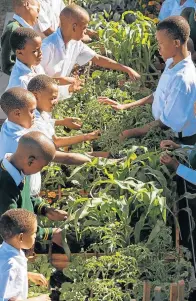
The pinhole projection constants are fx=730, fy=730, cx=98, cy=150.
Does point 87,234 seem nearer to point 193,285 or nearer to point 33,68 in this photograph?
point 193,285

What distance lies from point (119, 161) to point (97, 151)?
15.7 inches

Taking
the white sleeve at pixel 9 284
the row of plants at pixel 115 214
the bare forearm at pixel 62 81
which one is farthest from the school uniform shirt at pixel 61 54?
the white sleeve at pixel 9 284

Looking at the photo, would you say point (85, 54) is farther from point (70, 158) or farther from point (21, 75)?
point (70, 158)

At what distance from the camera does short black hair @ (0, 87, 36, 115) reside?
439cm

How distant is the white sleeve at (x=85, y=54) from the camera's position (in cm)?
604

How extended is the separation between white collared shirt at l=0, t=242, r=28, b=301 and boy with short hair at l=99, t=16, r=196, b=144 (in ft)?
5.81

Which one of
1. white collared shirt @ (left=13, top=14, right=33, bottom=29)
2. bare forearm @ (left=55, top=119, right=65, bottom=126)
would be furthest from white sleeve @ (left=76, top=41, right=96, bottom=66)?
bare forearm @ (left=55, top=119, right=65, bottom=126)

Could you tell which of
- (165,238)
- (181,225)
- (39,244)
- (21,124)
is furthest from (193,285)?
(21,124)

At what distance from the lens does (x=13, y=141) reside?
4395 millimetres

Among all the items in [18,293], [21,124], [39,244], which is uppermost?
[21,124]

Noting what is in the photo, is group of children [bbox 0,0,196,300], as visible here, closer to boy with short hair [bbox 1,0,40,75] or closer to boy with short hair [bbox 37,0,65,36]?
boy with short hair [bbox 1,0,40,75]

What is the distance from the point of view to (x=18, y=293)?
3.45m

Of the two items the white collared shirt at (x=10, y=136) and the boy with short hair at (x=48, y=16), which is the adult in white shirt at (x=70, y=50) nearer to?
the boy with short hair at (x=48, y=16)

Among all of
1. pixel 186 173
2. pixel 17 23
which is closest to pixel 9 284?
pixel 186 173
